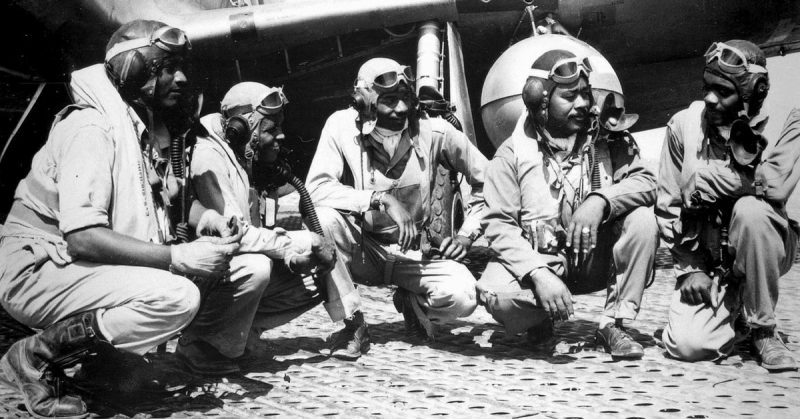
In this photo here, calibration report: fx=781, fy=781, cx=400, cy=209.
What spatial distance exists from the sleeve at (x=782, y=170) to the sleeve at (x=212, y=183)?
246 cm

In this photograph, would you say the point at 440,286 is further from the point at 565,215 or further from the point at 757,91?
the point at 757,91

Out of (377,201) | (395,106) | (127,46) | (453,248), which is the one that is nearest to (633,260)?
(453,248)

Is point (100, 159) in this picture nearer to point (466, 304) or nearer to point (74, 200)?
point (74, 200)

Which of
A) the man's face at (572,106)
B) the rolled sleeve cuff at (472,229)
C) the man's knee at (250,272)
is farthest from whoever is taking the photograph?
the rolled sleeve cuff at (472,229)

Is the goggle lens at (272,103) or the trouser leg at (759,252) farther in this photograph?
the goggle lens at (272,103)

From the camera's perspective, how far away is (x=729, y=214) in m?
3.74

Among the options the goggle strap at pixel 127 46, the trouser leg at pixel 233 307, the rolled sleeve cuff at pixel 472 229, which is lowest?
the trouser leg at pixel 233 307

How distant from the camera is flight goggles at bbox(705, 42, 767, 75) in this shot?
369cm

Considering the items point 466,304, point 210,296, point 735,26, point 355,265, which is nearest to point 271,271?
point 210,296

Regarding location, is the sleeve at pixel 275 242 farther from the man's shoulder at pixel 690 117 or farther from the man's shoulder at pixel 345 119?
the man's shoulder at pixel 690 117

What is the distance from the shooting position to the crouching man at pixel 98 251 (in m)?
2.91

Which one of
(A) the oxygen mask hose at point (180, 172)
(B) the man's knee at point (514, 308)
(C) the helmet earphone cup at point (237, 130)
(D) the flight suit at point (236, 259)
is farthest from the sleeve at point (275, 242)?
(B) the man's knee at point (514, 308)

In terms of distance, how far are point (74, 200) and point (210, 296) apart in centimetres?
85

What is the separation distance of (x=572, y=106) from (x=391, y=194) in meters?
1.11
